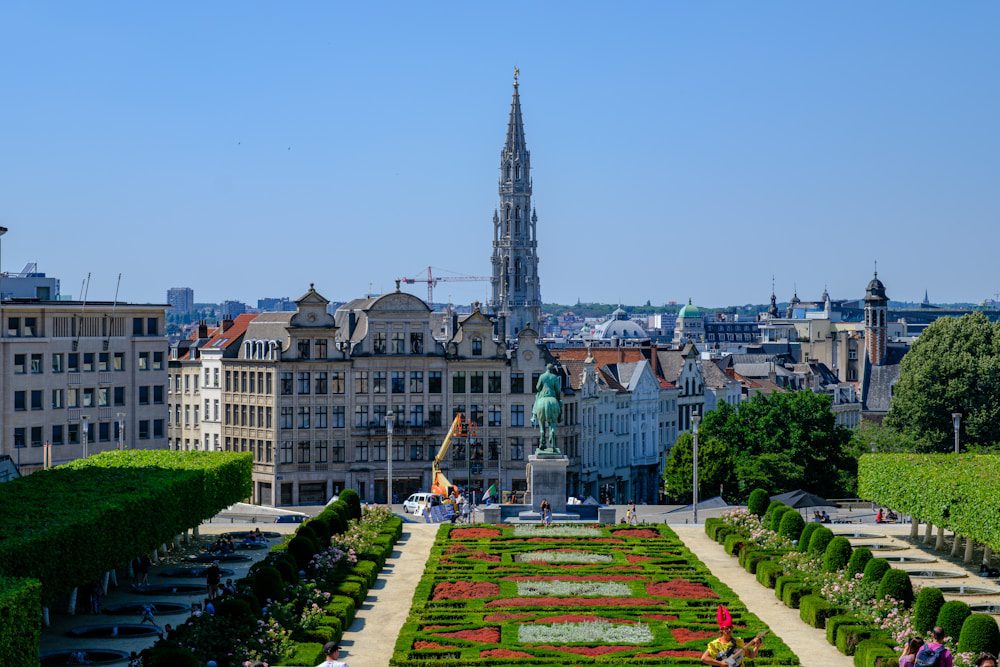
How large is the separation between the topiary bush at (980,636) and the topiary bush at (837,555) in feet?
52.0

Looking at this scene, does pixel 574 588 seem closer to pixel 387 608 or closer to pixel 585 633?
pixel 387 608

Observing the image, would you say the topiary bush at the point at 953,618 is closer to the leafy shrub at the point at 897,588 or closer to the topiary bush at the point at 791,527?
the leafy shrub at the point at 897,588

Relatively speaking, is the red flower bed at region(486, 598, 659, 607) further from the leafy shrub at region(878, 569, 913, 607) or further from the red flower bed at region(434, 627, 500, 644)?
the leafy shrub at region(878, 569, 913, 607)

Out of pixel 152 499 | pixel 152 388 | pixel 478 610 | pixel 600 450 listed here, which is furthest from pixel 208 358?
pixel 478 610

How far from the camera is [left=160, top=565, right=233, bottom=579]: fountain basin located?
229 ft

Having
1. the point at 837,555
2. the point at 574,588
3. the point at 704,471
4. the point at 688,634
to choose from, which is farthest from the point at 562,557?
the point at 704,471

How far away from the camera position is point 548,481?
89812 millimetres

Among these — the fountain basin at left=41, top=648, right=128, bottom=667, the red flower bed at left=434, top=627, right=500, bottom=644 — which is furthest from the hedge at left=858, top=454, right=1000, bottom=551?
the fountain basin at left=41, top=648, right=128, bottom=667

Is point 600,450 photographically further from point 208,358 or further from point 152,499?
point 152,499

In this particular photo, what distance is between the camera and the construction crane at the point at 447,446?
115 metres

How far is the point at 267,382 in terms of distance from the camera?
128 metres

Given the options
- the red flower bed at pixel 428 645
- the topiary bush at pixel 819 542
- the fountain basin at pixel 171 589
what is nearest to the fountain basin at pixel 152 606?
the fountain basin at pixel 171 589

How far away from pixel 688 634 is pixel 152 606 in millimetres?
18427

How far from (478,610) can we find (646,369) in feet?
314
